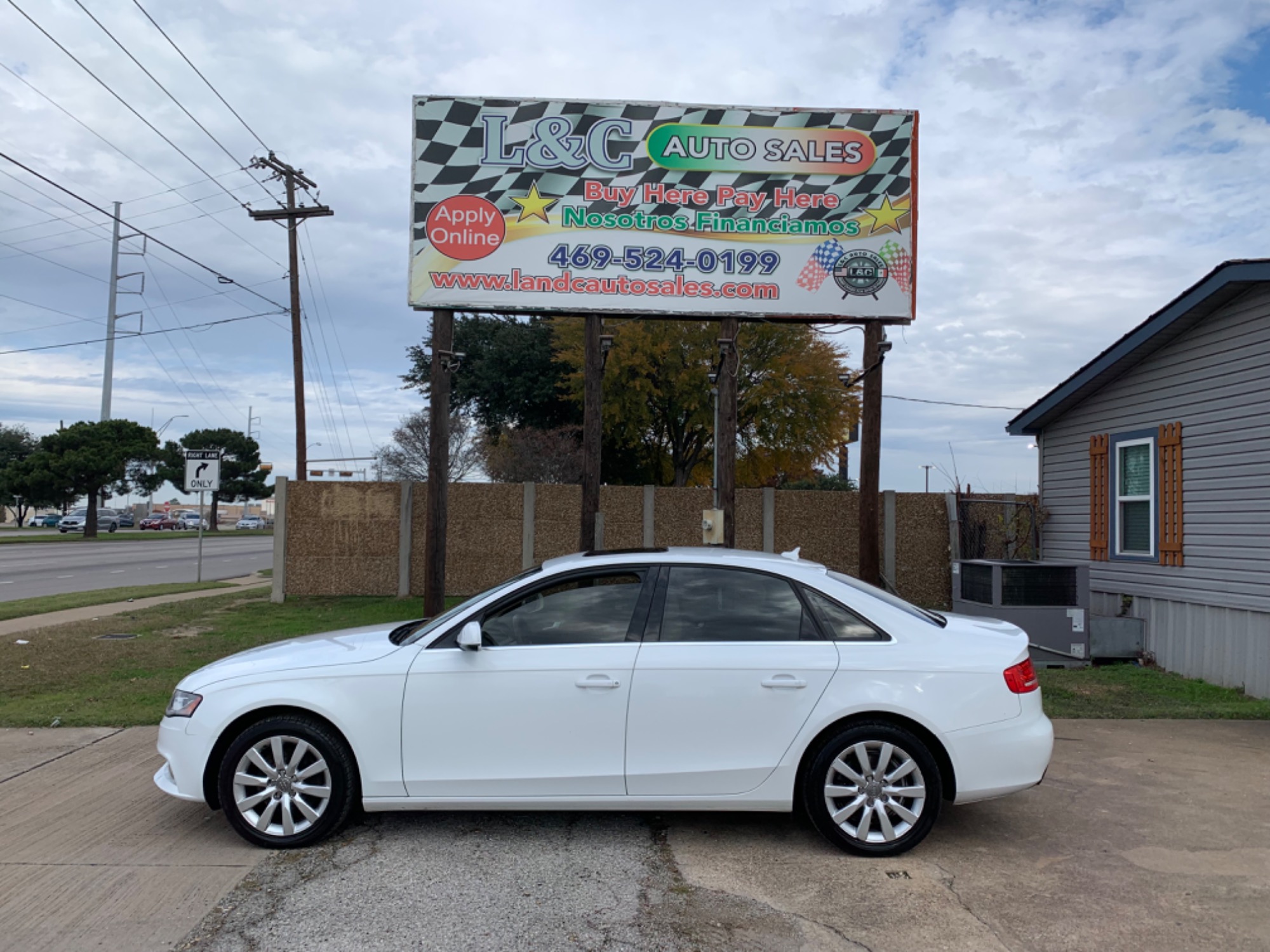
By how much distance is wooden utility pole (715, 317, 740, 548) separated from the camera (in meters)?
11.7

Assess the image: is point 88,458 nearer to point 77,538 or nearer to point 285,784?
point 77,538

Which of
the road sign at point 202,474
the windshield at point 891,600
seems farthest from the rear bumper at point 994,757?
the road sign at point 202,474

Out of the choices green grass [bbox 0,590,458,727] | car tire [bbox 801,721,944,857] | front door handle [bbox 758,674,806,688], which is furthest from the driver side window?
green grass [bbox 0,590,458,727]

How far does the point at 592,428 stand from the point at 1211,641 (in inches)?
288

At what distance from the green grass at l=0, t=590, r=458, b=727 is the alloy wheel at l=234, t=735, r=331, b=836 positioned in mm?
3263

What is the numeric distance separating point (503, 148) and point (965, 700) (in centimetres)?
899

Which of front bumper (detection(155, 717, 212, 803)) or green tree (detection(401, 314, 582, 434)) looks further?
green tree (detection(401, 314, 582, 434))

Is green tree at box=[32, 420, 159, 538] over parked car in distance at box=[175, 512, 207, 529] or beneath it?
over

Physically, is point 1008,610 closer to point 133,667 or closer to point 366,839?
point 366,839

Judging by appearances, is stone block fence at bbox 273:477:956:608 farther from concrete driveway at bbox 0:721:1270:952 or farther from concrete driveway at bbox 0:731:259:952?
concrete driveway at bbox 0:721:1270:952

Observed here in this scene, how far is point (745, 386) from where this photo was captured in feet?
91.1

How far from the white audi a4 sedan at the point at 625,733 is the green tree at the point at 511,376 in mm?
25358

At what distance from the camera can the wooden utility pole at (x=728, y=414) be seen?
11.7m

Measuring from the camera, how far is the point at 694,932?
3844 mm
